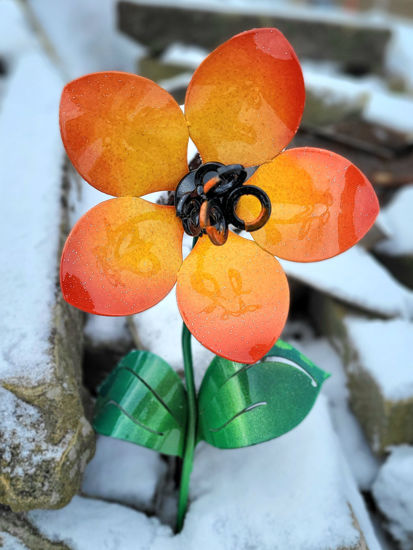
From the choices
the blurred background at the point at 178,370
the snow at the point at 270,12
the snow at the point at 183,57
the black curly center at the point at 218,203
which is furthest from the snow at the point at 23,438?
the snow at the point at 270,12

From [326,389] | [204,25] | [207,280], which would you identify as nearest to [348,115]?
[204,25]

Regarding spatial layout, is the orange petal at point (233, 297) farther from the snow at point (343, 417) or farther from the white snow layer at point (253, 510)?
the snow at point (343, 417)

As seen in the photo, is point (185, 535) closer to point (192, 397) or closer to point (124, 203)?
point (192, 397)

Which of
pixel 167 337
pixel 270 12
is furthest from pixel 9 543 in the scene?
pixel 270 12

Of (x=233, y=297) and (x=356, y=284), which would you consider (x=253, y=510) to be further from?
(x=356, y=284)

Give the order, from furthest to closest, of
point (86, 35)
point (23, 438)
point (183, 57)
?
1. point (86, 35)
2. point (183, 57)
3. point (23, 438)
